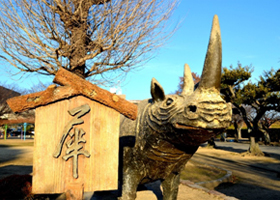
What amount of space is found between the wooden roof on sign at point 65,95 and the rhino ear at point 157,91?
475 mm

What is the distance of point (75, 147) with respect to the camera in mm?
2229

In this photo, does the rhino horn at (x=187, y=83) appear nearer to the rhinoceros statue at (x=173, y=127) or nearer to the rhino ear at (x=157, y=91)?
the rhinoceros statue at (x=173, y=127)

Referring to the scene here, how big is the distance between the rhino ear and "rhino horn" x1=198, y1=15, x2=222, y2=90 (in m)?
0.66

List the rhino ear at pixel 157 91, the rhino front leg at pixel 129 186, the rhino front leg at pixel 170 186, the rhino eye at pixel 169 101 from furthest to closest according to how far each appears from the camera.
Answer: the rhino front leg at pixel 170 186 → the rhino front leg at pixel 129 186 → the rhino ear at pixel 157 91 → the rhino eye at pixel 169 101

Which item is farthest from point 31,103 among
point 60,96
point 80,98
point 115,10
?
point 115,10

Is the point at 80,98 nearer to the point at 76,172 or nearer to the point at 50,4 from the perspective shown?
the point at 76,172

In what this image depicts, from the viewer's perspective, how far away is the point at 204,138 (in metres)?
2.28

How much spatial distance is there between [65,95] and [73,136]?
41 cm

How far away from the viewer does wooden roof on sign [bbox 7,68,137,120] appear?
2.13 metres

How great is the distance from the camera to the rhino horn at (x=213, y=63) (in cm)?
205

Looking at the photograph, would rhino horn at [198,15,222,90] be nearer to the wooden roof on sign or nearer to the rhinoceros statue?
the rhinoceros statue

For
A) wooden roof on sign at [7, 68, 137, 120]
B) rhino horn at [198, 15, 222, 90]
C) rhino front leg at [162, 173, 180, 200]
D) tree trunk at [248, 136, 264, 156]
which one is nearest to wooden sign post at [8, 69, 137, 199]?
wooden roof on sign at [7, 68, 137, 120]

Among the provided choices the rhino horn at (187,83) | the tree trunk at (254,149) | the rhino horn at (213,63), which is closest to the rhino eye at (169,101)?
the rhino horn at (187,83)

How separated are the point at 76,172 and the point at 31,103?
775 millimetres
